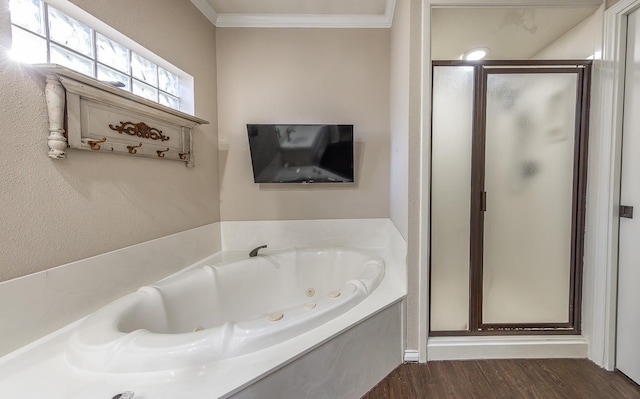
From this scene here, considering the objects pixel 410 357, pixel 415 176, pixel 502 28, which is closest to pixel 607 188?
pixel 415 176

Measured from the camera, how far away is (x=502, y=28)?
1.72 metres

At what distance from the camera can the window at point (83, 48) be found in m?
1.07

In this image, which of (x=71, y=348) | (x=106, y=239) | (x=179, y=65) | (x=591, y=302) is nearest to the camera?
(x=71, y=348)

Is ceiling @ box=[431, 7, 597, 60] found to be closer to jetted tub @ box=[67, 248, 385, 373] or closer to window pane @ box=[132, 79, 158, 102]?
jetted tub @ box=[67, 248, 385, 373]

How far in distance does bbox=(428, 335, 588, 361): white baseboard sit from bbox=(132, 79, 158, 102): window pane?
2.56 meters

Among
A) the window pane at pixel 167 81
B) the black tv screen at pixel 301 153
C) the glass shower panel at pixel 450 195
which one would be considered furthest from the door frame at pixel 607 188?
the window pane at pixel 167 81

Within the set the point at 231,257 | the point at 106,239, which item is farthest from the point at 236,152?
the point at 106,239

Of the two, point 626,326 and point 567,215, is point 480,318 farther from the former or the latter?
point 567,215

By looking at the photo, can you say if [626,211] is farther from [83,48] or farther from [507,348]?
[83,48]

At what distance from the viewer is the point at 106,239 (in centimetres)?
128

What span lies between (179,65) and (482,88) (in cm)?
215

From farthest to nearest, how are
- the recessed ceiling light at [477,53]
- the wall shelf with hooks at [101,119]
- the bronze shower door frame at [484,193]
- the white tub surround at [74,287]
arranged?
1. the recessed ceiling light at [477,53]
2. the bronze shower door frame at [484,193]
3. the wall shelf with hooks at [101,119]
4. the white tub surround at [74,287]

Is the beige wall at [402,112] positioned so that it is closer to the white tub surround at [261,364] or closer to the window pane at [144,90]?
the white tub surround at [261,364]

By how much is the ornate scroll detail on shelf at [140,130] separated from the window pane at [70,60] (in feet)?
1.04
